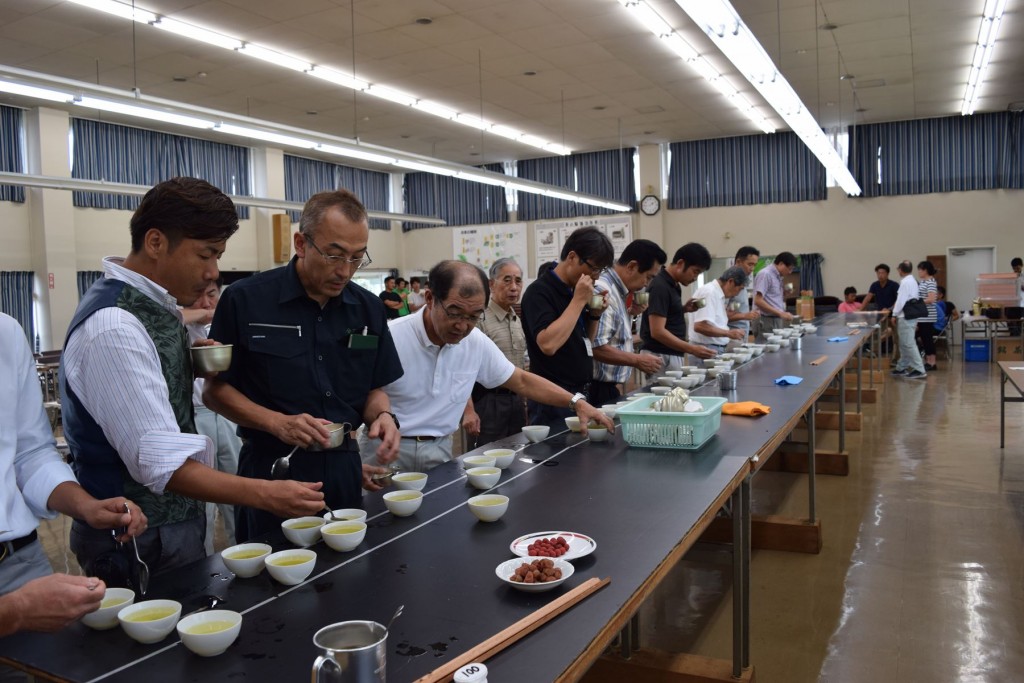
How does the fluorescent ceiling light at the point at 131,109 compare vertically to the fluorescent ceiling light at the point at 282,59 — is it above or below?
below

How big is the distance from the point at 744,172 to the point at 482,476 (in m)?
12.2

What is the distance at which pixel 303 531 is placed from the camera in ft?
5.45

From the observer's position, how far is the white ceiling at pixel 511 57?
689 centimetres

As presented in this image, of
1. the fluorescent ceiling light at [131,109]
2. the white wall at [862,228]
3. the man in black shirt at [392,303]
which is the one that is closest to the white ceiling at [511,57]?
the fluorescent ceiling light at [131,109]

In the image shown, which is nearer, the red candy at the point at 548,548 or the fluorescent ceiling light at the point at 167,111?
the red candy at the point at 548,548

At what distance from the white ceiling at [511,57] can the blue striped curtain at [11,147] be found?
1.63 meters

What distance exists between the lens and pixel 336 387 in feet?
6.99

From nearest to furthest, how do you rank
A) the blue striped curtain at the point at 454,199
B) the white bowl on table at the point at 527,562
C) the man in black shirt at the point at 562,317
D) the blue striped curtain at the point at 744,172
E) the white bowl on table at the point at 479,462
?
the white bowl on table at the point at 527,562, the white bowl on table at the point at 479,462, the man in black shirt at the point at 562,317, the blue striped curtain at the point at 744,172, the blue striped curtain at the point at 454,199

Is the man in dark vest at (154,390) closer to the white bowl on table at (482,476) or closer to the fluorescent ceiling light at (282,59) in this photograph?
the white bowl on table at (482,476)

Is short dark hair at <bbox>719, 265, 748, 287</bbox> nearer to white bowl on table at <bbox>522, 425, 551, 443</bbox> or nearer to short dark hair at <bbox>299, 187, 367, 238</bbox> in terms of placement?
white bowl on table at <bbox>522, 425, 551, 443</bbox>

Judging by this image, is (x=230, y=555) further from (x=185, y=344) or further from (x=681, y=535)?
(x=681, y=535)

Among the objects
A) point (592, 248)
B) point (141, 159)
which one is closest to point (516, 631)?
point (592, 248)

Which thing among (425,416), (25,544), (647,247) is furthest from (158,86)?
(25,544)

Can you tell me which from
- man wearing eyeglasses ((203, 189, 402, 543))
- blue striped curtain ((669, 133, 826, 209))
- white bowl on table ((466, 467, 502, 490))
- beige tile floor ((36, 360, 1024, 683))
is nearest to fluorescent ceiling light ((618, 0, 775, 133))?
blue striped curtain ((669, 133, 826, 209))
